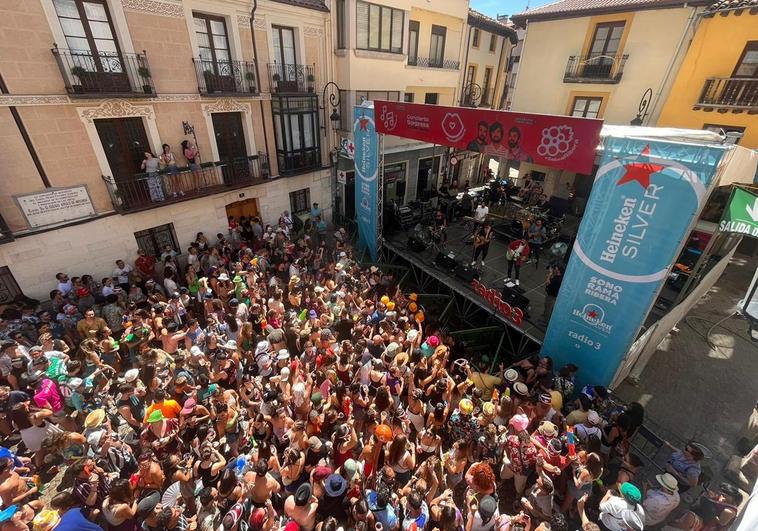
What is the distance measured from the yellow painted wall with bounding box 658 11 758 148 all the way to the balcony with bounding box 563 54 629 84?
232 cm

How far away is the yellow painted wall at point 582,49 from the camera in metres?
14.4

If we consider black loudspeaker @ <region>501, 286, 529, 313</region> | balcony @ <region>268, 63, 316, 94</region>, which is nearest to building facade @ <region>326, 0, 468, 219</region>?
balcony @ <region>268, 63, 316, 94</region>

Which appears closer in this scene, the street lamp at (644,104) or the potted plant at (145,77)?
the potted plant at (145,77)

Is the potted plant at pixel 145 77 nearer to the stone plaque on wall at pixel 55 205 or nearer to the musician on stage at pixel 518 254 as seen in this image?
the stone plaque on wall at pixel 55 205

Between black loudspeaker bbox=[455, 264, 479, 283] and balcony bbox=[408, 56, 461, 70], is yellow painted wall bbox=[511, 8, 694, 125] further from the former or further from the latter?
black loudspeaker bbox=[455, 264, 479, 283]

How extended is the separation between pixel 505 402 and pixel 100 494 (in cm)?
658

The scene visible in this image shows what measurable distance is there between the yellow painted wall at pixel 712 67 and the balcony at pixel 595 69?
2.32 metres

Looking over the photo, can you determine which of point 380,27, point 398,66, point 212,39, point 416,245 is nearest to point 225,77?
point 212,39

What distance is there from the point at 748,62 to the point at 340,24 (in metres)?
16.0

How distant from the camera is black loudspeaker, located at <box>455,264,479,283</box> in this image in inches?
463

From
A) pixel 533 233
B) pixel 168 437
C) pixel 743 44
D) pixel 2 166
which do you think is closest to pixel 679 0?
pixel 743 44

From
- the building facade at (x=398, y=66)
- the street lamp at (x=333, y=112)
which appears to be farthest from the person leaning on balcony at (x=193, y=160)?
the building facade at (x=398, y=66)

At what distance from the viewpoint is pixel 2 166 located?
9.09 metres

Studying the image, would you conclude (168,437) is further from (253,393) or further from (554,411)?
(554,411)
